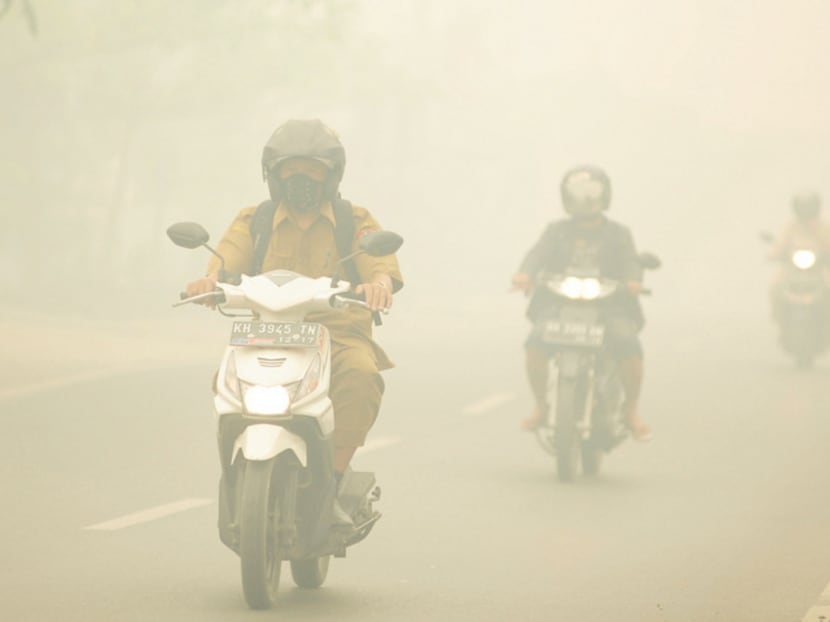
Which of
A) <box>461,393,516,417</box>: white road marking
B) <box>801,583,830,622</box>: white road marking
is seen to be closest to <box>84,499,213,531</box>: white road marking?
<box>801,583,830,622</box>: white road marking

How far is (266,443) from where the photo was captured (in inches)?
317

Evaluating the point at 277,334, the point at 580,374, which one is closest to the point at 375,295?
the point at 277,334

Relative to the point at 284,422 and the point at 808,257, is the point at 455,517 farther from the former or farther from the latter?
the point at 808,257

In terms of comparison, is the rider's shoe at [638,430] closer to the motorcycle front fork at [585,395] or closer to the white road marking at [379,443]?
the motorcycle front fork at [585,395]

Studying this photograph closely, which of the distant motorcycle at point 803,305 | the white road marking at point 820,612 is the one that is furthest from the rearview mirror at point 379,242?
the distant motorcycle at point 803,305

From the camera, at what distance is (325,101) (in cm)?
4619

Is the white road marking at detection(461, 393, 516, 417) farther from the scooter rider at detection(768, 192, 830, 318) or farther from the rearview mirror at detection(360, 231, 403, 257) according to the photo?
the rearview mirror at detection(360, 231, 403, 257)

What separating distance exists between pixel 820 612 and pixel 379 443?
7.32 meters

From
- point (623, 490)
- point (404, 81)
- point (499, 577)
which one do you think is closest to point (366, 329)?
point (499, 577)

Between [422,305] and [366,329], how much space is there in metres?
30.2

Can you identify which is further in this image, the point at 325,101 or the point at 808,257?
the point at 325,101

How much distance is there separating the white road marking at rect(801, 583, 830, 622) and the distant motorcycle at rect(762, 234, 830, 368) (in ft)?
48.8

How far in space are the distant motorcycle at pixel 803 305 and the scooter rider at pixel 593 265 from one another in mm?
9935

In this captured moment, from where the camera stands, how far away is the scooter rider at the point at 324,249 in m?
8.58
